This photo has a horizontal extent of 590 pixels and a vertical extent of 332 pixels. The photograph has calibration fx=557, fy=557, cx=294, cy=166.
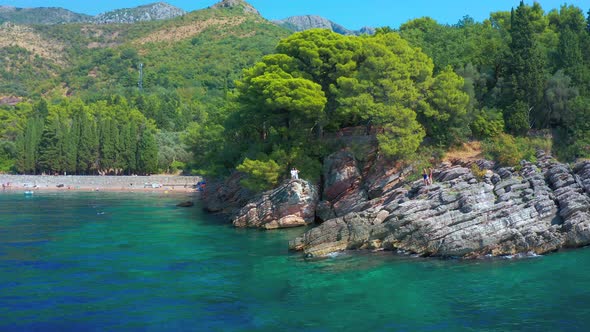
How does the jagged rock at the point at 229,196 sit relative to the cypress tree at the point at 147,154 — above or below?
below

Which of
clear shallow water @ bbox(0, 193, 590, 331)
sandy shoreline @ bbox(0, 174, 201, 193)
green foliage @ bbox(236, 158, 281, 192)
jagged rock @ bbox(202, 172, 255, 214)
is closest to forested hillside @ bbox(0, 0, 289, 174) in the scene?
sandy shoreline @ bbox(0, 174, 201, 193)

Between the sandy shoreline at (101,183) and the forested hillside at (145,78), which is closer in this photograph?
the sandy shoreline at (101,183)

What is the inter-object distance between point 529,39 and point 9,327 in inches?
1568

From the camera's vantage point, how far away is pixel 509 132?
4188cm

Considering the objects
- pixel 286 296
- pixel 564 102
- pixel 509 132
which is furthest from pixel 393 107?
pixel 286 296

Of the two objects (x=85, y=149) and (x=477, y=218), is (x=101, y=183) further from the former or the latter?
(x=477, y=218)

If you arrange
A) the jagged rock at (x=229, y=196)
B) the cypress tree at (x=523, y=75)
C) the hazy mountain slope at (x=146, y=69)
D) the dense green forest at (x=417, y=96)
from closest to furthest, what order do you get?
the dense green forest at (x=417, y=96) → the cypress tree at (x=523, y=75) → the jagged rock at (x=229, y=196) → the hazy mountain slope at (x=146, y=69)

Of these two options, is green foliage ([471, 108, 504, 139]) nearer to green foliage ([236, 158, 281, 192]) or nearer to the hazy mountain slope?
green foliage ([236, 158, 281, 192])

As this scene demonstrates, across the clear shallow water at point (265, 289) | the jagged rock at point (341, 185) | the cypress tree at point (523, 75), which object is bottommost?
the clear shallow water at point (265, 289)

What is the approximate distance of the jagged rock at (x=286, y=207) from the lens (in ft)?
131

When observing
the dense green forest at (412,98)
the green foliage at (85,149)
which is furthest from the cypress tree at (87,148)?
the dense green forest at (412,98)

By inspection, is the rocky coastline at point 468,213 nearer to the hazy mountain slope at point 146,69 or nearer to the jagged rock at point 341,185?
the jagged rock at point 341,185

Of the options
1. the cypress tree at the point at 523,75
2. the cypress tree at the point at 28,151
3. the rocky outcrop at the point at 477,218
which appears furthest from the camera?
the cypress tree at the point at 28,151

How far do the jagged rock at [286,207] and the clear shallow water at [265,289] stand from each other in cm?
419
